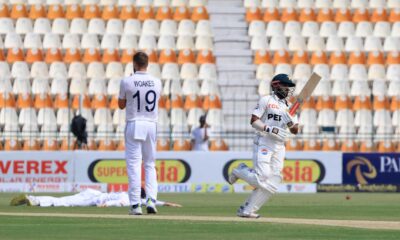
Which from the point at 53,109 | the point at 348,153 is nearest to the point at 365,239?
the point at 348,153

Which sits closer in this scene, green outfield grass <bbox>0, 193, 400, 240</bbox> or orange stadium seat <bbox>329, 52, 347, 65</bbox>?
green outfield grass <bbox>0, 193, 400, 240</bbox>

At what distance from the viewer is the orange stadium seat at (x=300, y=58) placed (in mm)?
30219

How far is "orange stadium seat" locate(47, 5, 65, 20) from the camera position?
30562 millimetres

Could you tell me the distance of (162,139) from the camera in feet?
88.6

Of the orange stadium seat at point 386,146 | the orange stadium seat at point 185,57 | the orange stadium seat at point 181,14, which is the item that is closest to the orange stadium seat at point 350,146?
the orange stadium seat at point 386,146

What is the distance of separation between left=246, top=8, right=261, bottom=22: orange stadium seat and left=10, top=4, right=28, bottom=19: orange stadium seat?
5971mm

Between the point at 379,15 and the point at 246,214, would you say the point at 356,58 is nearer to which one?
the point at 379,15

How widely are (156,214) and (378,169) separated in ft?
42.4

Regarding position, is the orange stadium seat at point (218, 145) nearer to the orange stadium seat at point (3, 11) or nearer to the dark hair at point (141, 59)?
the orange stadium seat at point (3, 11)

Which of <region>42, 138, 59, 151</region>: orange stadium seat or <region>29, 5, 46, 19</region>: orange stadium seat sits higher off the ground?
<region>29, 5, 46, 19</region>: orange stadium seat

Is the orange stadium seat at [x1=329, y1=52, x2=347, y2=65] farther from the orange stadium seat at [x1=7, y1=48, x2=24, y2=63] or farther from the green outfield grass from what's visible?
the green outfield grass

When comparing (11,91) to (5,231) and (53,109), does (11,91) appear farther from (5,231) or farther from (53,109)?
(5,231)

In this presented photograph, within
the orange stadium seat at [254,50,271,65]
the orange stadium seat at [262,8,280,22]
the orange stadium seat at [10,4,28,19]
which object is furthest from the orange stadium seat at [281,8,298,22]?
the orange stadium seat at [10,4,28,19]

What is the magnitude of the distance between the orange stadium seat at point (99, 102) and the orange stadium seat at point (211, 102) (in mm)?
2416
